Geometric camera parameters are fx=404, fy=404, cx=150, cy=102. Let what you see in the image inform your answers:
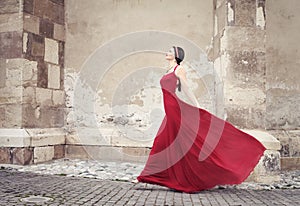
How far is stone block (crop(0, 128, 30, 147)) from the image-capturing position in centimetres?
638

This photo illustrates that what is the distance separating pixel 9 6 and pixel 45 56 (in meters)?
1.01

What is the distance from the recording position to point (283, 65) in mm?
6668

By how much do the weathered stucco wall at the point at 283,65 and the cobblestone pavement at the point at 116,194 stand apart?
2.00m

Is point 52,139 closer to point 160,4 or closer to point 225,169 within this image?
point 160,4

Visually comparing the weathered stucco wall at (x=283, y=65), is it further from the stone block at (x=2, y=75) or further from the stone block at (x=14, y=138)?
the stone block at (x=2, y=75)

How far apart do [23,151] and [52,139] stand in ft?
2.41

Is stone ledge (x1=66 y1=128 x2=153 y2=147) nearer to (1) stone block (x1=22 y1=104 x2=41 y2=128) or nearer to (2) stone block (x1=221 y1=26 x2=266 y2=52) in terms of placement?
(1) stone block (x1=22 y1=104 x2=41 y2=128)

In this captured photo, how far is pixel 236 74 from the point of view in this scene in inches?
216

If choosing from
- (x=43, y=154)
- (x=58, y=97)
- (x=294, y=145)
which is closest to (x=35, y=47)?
(x=58, y=97)

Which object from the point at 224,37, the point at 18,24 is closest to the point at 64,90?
the point at 18,24

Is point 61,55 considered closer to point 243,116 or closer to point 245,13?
point 245,13

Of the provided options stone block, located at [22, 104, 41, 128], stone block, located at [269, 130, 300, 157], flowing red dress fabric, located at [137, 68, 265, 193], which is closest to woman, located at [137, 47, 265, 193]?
flowing red dress fabric, located at [137, 68, 265, 193]

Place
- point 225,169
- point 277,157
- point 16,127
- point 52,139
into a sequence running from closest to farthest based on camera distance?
1. point 225,169
2. point 277,157
3. point 16,127
4. point 52,139

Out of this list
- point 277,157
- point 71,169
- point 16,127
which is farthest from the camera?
point 16,127
